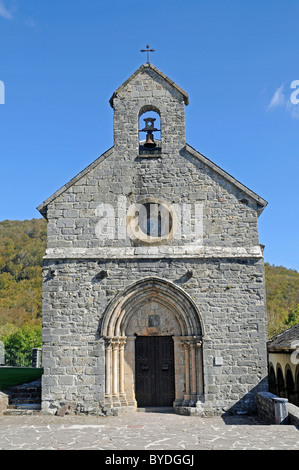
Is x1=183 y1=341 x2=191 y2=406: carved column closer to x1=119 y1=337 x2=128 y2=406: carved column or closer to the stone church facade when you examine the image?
the stone church facade

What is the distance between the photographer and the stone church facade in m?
11.0

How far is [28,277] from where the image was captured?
51031 mm

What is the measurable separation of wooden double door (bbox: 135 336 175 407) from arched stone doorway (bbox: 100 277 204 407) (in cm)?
9

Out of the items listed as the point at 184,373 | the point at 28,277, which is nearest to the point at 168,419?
the point at 184,373

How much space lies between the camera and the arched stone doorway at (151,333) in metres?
11.1

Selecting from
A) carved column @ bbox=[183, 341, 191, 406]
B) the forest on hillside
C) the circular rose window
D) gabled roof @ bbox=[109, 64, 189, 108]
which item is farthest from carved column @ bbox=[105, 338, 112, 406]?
the forest on hillside

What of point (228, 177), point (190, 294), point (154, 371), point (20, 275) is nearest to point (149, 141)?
point (228, 177)

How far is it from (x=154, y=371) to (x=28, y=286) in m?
39.2

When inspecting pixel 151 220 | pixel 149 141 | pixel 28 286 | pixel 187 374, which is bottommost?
pixel 187 374

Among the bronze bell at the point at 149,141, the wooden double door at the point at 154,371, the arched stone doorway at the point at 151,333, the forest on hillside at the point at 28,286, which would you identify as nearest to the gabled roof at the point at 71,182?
the bronze bell at the point at 149,141

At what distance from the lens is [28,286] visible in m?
48.7

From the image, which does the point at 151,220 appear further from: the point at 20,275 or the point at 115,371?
the point at 20,275

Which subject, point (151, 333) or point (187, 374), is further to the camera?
A: point (151, 333)

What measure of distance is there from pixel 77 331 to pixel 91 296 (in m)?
0.91
